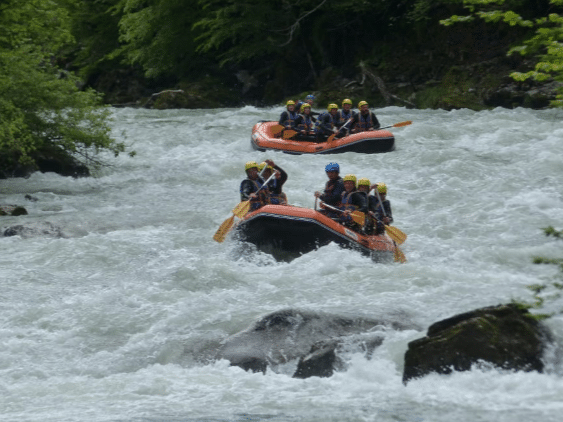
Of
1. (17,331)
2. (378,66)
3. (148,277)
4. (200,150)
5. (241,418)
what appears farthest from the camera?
(378,66)

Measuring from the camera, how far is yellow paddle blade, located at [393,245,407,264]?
895cm

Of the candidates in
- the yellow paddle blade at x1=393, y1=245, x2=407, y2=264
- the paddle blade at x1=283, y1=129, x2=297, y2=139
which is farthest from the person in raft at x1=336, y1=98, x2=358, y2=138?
the yellow paddle blade at x1=393, y1=245, x2=407, y2=264

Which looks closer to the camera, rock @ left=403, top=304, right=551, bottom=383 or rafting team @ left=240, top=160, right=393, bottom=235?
rock @ left=403, top=304, right=551, bottom=383

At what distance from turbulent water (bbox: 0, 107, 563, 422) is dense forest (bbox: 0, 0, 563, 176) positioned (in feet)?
6.35

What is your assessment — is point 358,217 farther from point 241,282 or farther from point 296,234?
point 241,282

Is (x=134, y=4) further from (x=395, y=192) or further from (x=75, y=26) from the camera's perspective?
(x=395, y=192)

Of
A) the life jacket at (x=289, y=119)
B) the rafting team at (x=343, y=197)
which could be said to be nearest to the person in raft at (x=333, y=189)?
the rafting team at (x=343, y=197)

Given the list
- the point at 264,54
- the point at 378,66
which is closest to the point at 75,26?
the point at 264,54

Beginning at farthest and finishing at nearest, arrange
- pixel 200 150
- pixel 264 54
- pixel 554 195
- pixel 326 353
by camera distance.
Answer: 1. pixel 264 54
2. pixel 200 150
3. pixel 554 195
4. pixel 326 353

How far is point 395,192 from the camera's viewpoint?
12562 millimetres

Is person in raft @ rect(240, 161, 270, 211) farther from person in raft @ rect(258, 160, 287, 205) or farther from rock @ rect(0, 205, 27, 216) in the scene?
rock @ rect(0, 205, 27, 216)

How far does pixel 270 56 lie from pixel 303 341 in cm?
1930

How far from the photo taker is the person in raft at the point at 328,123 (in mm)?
15508

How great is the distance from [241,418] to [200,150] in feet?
38.7
